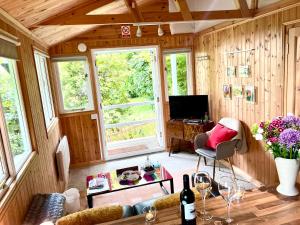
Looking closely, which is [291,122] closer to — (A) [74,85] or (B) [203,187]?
(B) [203,187]

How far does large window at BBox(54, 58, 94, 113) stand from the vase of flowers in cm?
367

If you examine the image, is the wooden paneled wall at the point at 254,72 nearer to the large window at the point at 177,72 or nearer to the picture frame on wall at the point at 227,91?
the picture frame on wall at the point at 227,91

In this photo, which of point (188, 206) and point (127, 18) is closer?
point (188, 206)

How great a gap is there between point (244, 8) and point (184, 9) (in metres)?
0.83

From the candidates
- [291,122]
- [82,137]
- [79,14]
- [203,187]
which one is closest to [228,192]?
[203,187]

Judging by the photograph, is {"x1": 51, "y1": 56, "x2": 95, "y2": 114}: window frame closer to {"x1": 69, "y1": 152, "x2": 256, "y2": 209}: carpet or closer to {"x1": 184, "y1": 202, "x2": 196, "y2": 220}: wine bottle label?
{"x1": 69, "y1": 152, "x2": 256, "y2": 209}: carpet

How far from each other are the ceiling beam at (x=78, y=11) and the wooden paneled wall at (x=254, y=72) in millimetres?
1923

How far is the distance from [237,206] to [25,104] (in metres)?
2.17

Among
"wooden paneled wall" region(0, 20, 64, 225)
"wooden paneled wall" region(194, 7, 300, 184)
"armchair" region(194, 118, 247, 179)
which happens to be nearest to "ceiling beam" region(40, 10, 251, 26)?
"wooden paneled wall" region(194, 7, 300, 184)

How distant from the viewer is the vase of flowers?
1.51 m

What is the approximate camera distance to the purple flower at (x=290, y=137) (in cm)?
145

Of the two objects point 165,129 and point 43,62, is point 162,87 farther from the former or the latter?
point 43,62

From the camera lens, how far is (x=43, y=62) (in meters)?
4.07

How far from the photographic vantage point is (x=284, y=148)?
1.54 meters
